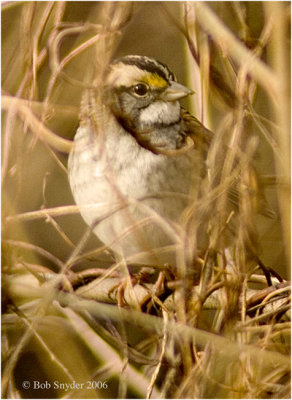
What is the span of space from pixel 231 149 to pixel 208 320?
0.28 metres

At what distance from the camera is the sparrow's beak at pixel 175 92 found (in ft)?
4.40

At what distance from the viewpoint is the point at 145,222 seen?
4.38ft

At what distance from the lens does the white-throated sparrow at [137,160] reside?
1.33 m

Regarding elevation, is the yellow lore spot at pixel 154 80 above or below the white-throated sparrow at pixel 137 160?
above

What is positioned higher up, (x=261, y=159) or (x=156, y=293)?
(x=261, y=159)

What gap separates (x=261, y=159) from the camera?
129 centimetres

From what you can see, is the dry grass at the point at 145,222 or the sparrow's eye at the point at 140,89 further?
the sparrow's eye at the point at 140,89

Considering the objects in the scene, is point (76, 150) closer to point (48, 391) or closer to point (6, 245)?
point (6, 245)

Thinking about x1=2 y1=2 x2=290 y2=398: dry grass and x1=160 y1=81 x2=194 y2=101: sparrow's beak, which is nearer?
x1=2 y1=2 x2=290 y2=398: dry grass

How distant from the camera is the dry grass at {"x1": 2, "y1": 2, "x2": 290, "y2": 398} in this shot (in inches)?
48.8

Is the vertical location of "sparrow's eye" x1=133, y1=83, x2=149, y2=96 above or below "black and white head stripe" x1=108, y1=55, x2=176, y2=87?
below

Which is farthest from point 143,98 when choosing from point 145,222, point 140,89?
point 145,222

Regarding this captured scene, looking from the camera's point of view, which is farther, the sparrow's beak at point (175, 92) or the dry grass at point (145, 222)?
the sparrow's beak at point (175, 92)

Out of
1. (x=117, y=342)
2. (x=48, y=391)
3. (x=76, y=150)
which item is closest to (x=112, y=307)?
(x=117, y=342)
